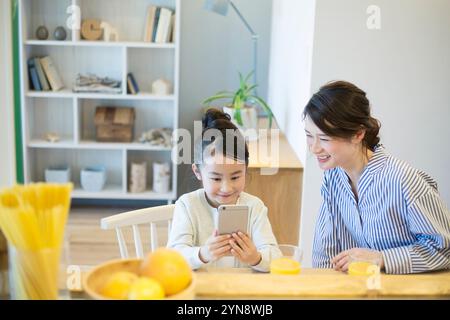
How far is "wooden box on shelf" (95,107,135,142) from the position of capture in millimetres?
3000

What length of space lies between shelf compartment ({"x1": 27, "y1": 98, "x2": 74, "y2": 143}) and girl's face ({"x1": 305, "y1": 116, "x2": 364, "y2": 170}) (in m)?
2.15

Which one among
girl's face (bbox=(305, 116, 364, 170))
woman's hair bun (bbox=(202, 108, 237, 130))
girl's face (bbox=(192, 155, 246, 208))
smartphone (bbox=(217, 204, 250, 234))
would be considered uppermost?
woman's hair bun (bbox=(202, 108, 237, 130))

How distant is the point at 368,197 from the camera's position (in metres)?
1.18

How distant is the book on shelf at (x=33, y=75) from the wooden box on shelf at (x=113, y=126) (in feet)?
1.01

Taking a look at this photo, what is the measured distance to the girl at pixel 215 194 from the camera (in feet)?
3.69

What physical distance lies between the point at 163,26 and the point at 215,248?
2.08m

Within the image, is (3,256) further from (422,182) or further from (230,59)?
(230,59)

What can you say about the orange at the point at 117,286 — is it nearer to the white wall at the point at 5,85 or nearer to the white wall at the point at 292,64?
the white wall at the point at 292,64

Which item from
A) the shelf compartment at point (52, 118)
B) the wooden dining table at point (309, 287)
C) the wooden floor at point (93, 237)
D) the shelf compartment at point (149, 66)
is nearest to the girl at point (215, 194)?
the wooden dining table at point (309, 287)

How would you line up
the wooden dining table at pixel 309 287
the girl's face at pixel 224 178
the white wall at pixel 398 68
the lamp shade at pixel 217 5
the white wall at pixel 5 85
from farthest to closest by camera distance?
the lamp shade at pixel 217 5 → the white wall at pixel 5 85 → the white wall at pixel 398 68 → the girl's face at pixel 224 178 → the wooden dining table at pixel 309 287

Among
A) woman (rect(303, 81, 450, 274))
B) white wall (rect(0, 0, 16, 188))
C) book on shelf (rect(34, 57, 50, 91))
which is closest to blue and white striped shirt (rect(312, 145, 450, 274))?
woman (rect(303, 81, 450, 274))

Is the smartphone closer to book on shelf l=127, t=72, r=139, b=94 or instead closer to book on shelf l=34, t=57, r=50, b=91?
book on shelf l=127, t=72, r=139, b=94

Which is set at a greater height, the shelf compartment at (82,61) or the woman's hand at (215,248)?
the shelf compartment at (82,61)
